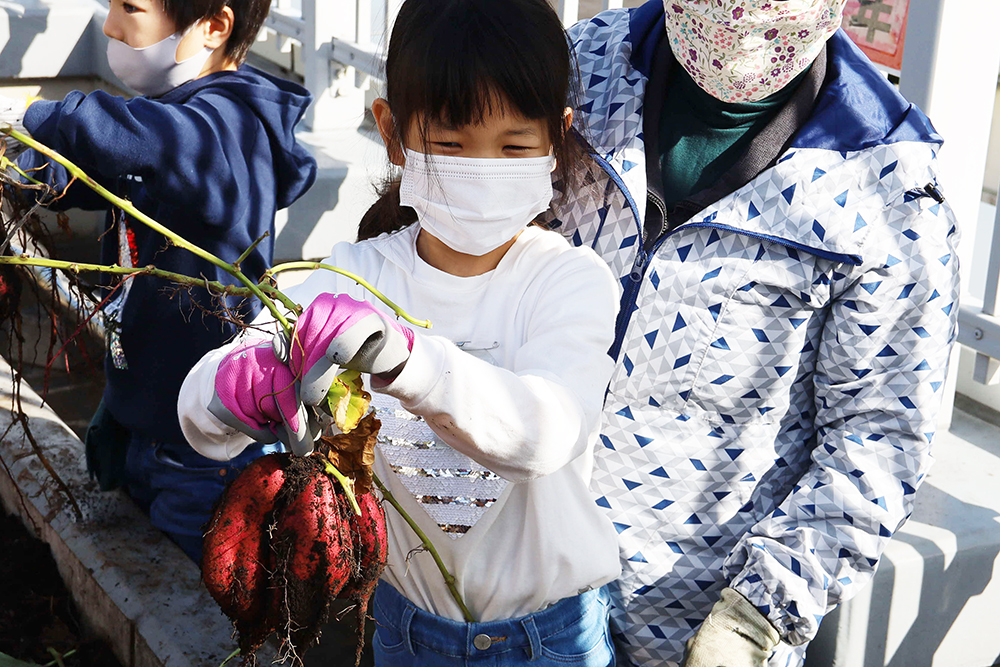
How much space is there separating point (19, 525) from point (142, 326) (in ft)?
2.72

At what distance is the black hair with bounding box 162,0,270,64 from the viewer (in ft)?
A: 8.20

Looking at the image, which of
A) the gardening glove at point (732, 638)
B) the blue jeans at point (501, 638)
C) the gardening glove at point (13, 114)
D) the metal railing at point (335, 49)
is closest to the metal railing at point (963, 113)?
the gardening glove at point (13, 114)

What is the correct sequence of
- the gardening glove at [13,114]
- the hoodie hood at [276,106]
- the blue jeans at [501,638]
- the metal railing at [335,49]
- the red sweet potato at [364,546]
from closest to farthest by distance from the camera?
the red sweet potato at [364,546]
the blue jeans at [501,638]
the gardening glove at [13,114]
the hoodie hood at [276,106]
the metal railing at [335,49]

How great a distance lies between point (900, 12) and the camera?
2834 millimetres

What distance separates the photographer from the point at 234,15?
2.63m

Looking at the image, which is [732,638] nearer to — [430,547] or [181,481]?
[430,547]

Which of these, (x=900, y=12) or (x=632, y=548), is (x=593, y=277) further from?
(x=900, y=12)

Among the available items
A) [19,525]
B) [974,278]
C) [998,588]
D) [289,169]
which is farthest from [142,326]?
[974,278]

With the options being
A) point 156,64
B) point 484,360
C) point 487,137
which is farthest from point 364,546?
point 156,64

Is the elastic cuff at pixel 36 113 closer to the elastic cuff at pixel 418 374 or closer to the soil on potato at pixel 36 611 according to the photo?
the soil on potato at pixel 36 611

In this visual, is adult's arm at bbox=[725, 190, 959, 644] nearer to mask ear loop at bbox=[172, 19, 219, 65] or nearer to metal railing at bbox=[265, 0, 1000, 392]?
metal railing at bbox=[265, 0, 1000, 392]

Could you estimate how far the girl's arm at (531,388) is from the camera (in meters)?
1.28

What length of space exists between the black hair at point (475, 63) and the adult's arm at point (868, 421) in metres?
0.62

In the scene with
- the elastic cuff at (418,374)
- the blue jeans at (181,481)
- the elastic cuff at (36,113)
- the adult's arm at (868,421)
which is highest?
the elastic cuff at (36,113)
